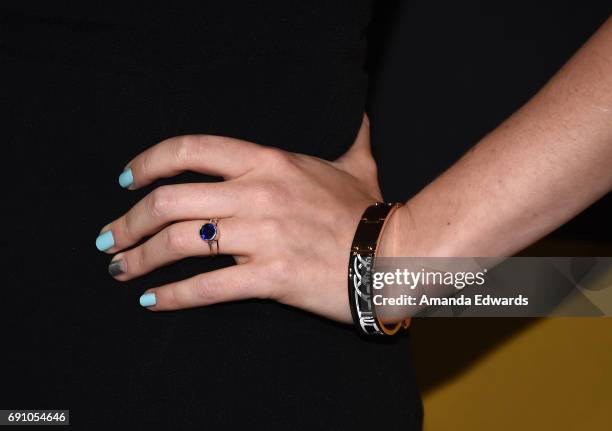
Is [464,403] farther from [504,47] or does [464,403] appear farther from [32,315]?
[504,47]

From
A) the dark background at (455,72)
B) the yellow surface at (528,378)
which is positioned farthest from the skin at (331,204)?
the dark background at (455,72)

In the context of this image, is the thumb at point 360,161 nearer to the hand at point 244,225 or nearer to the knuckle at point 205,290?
the hand at point 244,225

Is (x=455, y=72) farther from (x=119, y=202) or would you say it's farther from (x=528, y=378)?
(x=119, y=202)

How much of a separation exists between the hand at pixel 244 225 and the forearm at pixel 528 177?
0.26ft

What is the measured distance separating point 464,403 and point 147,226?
790 millimetres

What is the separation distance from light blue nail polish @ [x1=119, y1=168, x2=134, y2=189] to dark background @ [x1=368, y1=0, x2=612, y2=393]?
121 cm

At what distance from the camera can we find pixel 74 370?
25.8 inches

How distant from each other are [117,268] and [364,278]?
25 centimetres

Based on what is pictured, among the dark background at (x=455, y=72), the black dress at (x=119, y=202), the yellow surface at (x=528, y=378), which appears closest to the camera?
the black dress at (x=119, y=202)

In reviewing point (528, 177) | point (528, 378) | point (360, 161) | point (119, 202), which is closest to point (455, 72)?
point (528, 378)

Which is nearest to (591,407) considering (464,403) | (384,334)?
(464,403)

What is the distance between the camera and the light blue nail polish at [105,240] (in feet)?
2.27

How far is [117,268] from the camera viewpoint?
694 mm

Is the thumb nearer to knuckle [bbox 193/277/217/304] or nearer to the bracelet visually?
the bracelet
